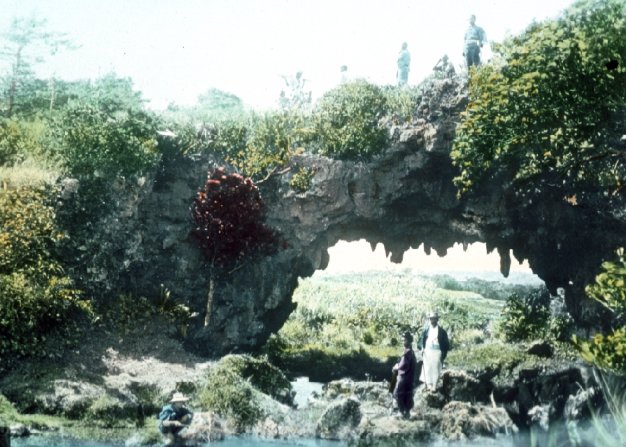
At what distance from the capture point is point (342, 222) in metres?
22.8

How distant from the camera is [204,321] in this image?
21.2 meters

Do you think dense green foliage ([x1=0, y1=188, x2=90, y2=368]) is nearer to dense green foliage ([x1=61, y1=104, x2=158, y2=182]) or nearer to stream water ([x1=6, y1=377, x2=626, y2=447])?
dense green foliage ([x1=61, y1=104, x2=158, y2=182])

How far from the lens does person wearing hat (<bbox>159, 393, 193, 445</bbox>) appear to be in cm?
1108

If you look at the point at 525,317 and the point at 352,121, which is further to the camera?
the point at 525,317

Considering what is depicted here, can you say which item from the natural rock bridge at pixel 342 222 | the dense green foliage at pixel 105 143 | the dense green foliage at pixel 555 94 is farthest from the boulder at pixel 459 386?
the dense green foliage at pixel 105 143

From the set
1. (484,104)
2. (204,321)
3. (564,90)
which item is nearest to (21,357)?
(204,321)

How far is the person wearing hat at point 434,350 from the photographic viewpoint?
1742 cm

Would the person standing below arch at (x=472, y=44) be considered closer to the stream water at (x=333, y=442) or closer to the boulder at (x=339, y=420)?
the stream water at (x=333, y=442)

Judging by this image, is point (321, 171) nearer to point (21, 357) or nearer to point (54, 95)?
point (21, 357)

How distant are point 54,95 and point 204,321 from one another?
1289 centimetres

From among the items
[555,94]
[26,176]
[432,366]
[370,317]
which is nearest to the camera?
[555,94]

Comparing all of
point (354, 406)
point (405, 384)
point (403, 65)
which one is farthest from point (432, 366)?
point (403, 65)

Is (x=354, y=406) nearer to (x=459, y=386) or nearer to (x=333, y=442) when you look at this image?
(x=333, y=442)

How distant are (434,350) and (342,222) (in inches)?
269
